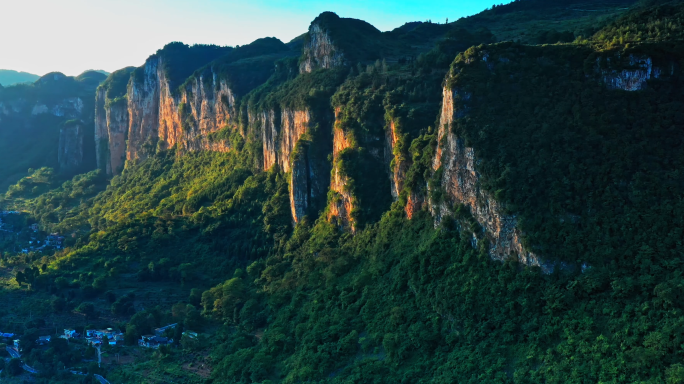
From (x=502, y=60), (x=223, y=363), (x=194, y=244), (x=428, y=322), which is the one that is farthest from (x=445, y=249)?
(x=194, y=244)

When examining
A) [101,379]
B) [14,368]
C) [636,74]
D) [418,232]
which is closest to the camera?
[636,74]

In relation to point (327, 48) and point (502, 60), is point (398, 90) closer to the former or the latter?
point (502, 60)

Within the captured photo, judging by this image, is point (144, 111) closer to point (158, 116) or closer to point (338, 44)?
point (158, 116)

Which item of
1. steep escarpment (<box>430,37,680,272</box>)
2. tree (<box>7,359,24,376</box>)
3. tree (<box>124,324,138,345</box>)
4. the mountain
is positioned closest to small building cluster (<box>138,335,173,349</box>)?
the mountain

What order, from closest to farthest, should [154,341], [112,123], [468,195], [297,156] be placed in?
1. [468,195]
2. [154,341]
3. [297,156]
4. [112,123]

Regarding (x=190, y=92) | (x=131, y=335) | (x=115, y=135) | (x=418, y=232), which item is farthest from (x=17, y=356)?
(x=115, y=135)
